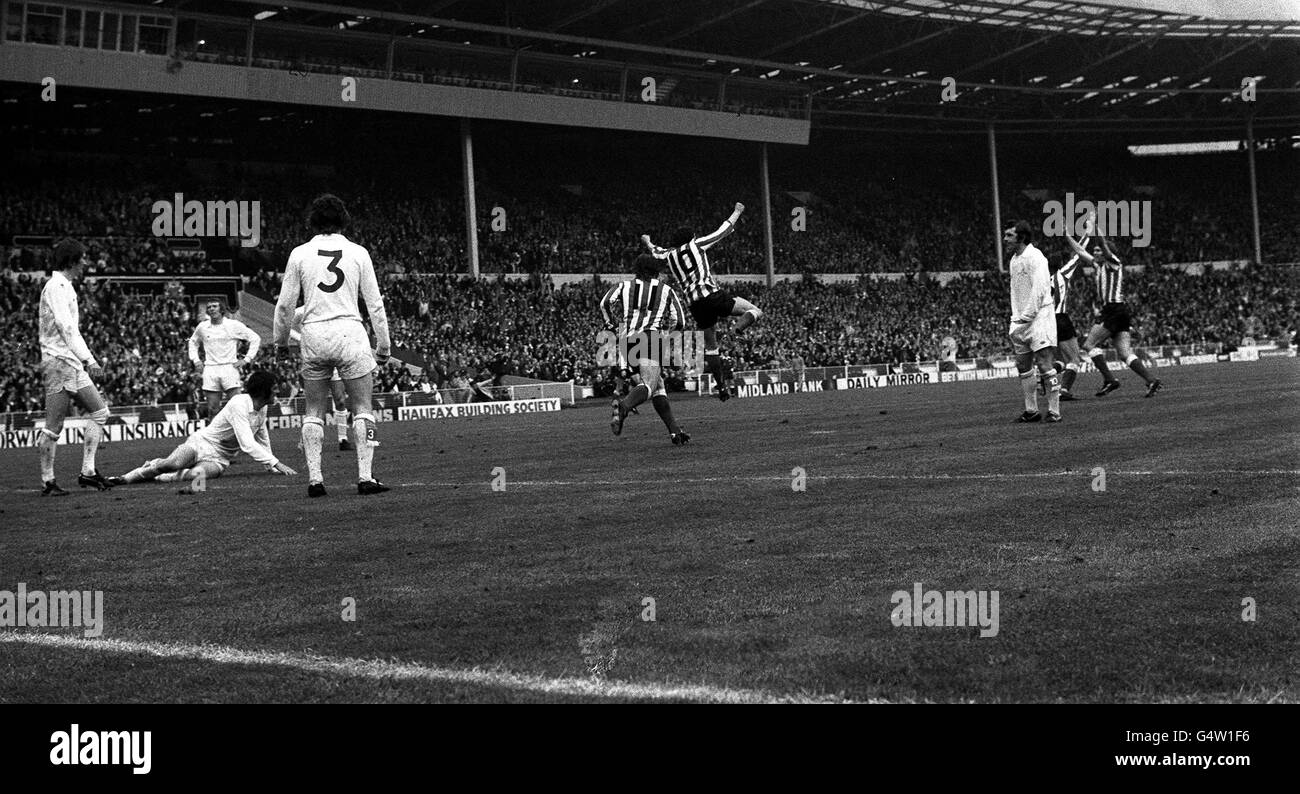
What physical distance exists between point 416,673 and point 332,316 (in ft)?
20.5

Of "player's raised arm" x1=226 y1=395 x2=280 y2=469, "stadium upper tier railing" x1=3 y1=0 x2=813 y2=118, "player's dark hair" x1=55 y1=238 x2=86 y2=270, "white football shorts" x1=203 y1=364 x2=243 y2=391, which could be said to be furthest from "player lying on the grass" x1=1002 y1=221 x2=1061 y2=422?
"stadium upper tier railing" x1=3 y1=0 x2=813 y2=118

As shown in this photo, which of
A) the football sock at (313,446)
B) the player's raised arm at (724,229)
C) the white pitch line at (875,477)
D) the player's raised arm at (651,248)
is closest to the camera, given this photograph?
the white pitch line at (875,477)

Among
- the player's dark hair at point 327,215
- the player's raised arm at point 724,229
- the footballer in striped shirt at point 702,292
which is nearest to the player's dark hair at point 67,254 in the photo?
the player's dark hair at point 327,215

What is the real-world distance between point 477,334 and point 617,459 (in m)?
33.3

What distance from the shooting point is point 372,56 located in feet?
163

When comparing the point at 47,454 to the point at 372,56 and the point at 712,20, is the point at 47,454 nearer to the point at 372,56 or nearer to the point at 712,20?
the point at 372,56

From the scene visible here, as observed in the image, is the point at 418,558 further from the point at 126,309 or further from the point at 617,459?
the point at 126,309

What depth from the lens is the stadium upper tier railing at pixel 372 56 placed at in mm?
42906

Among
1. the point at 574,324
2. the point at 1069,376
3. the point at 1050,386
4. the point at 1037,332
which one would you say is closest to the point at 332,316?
the point at 1050,386

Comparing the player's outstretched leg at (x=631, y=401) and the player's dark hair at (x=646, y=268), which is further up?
the player's dark hair at (x=646, y=268)
